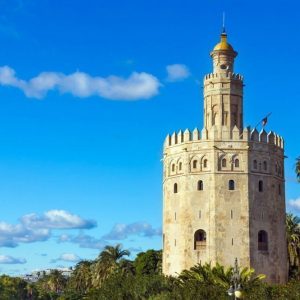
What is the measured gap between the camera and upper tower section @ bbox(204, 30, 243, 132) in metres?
58.1

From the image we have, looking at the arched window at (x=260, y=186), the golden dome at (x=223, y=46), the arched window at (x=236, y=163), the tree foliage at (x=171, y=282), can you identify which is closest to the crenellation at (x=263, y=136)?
the arched window at (x=236, y=163)

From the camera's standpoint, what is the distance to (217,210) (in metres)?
55.3

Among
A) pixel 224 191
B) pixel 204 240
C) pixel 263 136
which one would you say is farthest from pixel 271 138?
pixel 204 240

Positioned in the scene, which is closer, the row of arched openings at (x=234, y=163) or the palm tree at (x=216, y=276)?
the palm tree at (x=216, y=276)

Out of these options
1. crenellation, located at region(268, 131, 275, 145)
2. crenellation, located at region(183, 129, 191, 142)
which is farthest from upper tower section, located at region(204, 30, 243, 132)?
crenellation, located at region(268, 131, 275, 145)

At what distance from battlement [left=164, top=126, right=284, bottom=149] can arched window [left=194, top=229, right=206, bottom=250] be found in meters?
7.31

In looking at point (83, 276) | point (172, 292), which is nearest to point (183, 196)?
point (172, 292)

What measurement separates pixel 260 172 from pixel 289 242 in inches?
371

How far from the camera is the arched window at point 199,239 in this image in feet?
183

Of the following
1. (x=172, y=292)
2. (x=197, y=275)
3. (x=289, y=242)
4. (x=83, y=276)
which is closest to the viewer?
(x=172, y=292)

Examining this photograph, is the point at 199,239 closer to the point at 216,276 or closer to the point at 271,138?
the point at 216,276

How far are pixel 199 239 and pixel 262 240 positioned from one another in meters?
5.02

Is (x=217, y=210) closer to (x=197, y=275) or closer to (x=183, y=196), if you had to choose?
(x=183, y=196)

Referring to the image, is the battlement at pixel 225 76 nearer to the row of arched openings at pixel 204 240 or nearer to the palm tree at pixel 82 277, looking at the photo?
the row of arched openings at pixel 204 240
